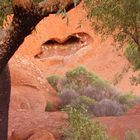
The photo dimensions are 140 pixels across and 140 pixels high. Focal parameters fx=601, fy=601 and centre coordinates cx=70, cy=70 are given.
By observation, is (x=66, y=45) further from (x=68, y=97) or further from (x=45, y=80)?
(x=68, y=97)

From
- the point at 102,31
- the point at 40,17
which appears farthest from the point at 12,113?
the point at 40,17

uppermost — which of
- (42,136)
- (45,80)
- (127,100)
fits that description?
(45,80)

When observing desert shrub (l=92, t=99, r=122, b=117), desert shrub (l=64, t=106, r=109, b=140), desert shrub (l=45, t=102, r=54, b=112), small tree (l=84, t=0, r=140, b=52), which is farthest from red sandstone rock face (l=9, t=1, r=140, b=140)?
desert shrub (l=64, t=106, r=109, b=140)

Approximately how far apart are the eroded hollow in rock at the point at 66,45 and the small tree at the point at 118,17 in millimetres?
18961

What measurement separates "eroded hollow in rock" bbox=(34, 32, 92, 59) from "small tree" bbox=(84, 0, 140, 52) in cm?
1896

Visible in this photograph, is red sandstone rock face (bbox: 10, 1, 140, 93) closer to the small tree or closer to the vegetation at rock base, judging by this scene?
the vegetation at rock base

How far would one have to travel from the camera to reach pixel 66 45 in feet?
105

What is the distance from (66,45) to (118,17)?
2052 cm

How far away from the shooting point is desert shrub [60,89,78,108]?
757 inches

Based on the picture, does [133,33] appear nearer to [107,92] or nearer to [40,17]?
[40,17]

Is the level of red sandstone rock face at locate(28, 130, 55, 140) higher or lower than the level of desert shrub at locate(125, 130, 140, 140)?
higher

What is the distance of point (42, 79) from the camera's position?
66.6 feet

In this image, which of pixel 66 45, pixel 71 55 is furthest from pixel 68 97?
pixel 66 45

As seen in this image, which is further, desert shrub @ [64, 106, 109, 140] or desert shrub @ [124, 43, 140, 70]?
desert shrub @ [124, 43, 140, 70]
